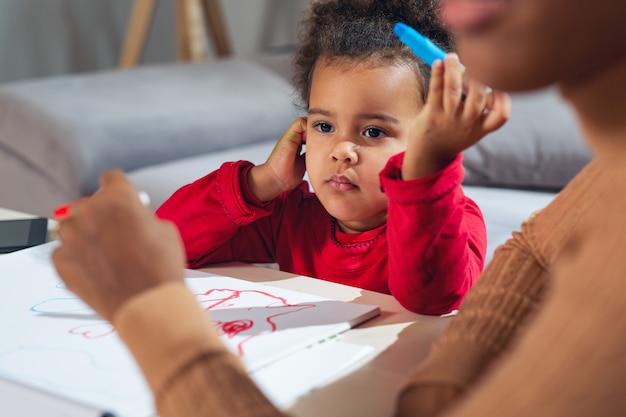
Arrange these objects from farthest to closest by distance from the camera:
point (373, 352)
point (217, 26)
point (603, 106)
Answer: point (217, 26) → point (373, 352) → point (603, 106)

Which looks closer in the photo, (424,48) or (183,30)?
(424,48)

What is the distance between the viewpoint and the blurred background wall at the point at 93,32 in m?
2.72

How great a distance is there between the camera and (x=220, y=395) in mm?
396

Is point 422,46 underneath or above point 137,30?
above

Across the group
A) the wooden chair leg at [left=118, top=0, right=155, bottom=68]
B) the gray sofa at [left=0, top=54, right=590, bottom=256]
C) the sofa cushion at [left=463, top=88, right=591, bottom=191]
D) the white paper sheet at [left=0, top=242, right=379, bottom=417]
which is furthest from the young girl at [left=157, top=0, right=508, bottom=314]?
the wooden chair leg at [left=118, top=0, right=155, bottom=68]

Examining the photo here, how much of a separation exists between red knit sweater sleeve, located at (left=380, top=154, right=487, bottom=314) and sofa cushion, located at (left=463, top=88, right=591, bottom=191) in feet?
3.16

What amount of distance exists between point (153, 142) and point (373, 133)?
1.01 m

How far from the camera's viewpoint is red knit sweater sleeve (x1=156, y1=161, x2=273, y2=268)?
3.07 feet

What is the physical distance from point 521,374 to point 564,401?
20 mm

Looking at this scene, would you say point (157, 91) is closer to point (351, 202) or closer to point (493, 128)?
point (351, 202)

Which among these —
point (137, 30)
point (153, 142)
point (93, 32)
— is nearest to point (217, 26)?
point (137, 30)

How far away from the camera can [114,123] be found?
177 centimetres

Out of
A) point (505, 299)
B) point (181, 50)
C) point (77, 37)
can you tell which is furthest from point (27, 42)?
point (505, 299)

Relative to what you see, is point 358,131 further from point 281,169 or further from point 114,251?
point 114,251
